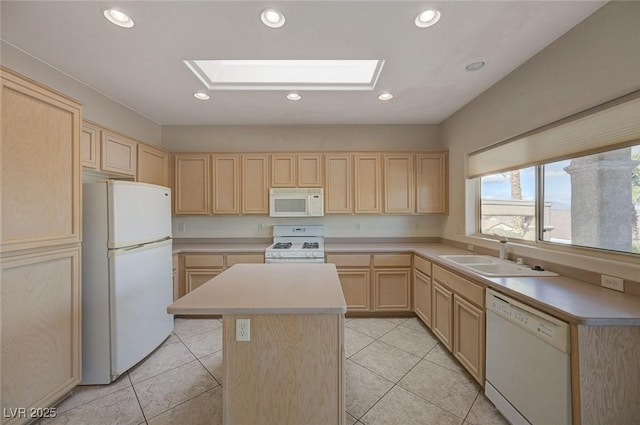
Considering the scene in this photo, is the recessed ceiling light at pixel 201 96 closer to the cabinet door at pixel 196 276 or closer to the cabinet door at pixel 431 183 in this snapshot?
the cabinet door at pixel 196 276

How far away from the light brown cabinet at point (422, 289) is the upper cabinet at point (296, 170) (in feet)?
5.43

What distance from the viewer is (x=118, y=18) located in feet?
5.14

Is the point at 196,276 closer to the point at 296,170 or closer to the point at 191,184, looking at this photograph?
the point at 191,184

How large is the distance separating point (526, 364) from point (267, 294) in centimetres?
158

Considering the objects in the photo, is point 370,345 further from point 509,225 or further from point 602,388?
point 509,225

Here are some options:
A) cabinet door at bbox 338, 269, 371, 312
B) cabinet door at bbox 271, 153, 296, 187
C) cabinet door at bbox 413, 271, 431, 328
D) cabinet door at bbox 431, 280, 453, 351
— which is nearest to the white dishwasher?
cabinet door at bbox 431, 280, 453, 351

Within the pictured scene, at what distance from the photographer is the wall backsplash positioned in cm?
366

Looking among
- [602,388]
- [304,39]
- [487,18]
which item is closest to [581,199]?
[602,388]

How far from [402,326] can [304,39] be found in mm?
3074

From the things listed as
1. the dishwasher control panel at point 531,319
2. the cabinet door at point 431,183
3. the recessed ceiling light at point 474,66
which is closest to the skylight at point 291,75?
the recessed ceiling light at point 474,66

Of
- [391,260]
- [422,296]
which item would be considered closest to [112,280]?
[391,260]

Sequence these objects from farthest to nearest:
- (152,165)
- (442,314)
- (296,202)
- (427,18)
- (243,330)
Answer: (296,202)
(152,165)
(442,314)
(427,18)
(243,330)

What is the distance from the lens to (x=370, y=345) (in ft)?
8.27

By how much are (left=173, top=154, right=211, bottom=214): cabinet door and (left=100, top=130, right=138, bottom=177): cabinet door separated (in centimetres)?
64
